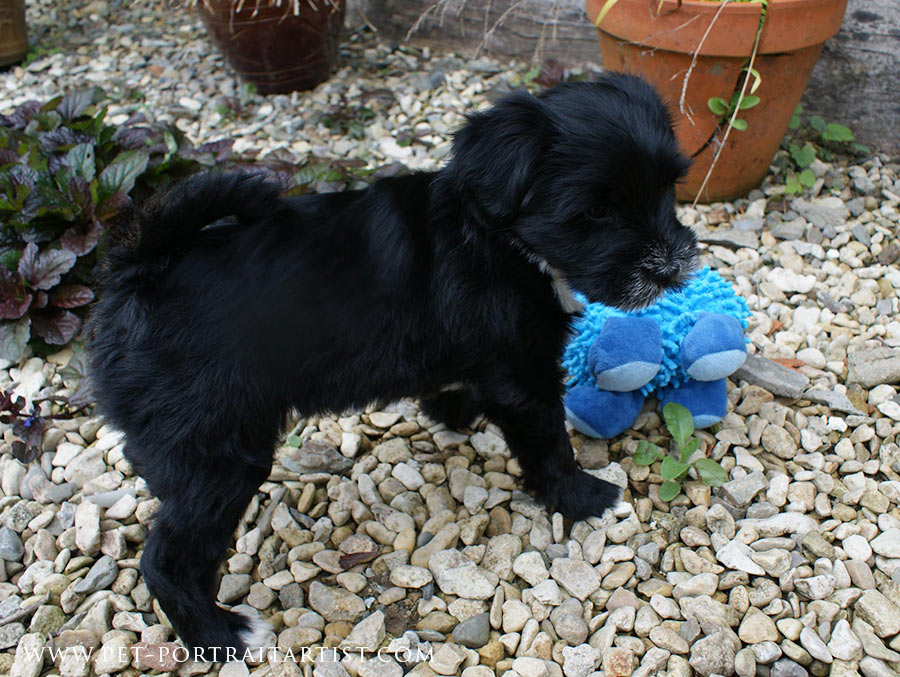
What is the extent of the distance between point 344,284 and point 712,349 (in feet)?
4.43

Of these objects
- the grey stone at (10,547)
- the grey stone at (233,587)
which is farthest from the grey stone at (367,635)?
the grey stone at (10,547)

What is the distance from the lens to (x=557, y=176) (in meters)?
2.03

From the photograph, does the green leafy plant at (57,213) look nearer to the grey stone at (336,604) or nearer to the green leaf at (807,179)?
the grey stone at (336,604)

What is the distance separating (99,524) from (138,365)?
3.05ft

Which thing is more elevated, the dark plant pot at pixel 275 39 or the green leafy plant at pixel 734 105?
the green leafy plant at pixel 734 105

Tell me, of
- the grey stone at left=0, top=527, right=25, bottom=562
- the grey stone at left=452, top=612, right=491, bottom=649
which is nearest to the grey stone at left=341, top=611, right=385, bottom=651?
the grey stone at left=452, top=612, right=491, bottom=649

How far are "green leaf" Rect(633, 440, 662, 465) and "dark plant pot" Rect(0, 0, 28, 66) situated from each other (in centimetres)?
612

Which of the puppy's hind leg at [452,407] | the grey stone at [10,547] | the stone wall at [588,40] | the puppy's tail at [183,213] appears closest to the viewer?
the puppy's tail at [183,213]

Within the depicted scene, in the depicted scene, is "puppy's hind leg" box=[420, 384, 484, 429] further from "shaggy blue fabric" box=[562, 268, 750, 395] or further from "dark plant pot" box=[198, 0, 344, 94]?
"dark plant pot" box=[198, 0, 344, 94]

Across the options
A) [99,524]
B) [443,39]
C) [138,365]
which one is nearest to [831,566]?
[138,365]

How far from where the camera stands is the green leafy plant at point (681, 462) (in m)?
2.54

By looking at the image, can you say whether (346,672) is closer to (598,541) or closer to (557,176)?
(598,541)

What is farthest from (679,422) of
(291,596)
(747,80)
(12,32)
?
(12,32)

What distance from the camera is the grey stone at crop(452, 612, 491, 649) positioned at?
224cm
